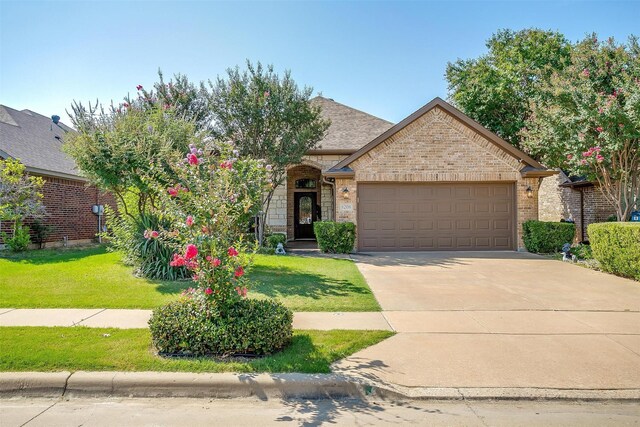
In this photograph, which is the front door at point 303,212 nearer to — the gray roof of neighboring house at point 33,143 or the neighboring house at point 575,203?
the gray roof of neighboring house at point 33,143

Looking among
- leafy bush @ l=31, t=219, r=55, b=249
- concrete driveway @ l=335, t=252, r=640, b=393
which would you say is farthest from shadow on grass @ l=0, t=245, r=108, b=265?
concrete driveway @ l=335, t=252, r=640, b=393

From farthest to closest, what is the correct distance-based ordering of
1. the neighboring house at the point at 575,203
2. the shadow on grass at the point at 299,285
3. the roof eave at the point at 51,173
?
the neighboring house at the point at 575,203 → the roof eave at the point at 51,173 → the shadow on grass at the point at 299,285

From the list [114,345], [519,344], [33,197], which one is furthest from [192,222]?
[33,197]

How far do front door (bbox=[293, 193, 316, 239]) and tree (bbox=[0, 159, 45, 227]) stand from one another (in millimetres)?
10322

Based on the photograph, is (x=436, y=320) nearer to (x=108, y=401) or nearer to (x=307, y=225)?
(x=108, y=401)

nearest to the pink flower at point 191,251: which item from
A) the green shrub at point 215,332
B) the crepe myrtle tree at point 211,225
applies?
the crepe myrtle tree at point 211,225

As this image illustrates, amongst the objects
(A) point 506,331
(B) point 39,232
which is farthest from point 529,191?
(B) point 39,232

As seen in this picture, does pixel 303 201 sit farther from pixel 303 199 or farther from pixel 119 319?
pixel 119 319

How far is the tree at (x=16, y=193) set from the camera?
12.1m

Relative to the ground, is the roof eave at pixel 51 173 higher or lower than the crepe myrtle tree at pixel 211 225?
higher

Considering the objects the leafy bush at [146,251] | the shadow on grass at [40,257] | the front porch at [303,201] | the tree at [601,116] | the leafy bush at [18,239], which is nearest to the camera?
the leafy bush at [146,251]

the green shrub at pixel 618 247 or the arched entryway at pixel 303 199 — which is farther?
the arched entryway at pixel 303 199

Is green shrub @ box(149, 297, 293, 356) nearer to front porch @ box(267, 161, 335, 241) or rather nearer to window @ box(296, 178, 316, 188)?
front porch @ box(267, 161, 335, 241)

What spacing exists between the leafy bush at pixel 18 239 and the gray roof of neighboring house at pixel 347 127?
10.8 metres
